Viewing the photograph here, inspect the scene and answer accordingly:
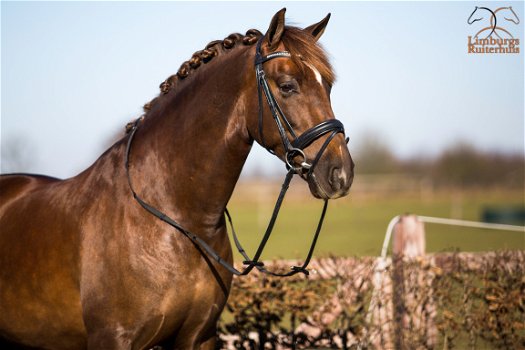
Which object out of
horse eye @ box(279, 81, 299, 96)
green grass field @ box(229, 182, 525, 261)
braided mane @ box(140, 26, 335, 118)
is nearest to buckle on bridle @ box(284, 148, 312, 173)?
horse eye @ box(279, 81, 299, 96)

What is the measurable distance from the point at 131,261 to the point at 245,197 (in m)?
64.6

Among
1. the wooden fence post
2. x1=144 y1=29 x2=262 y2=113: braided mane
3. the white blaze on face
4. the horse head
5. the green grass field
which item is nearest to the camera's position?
the horse head

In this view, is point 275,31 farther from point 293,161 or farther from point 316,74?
point 293,161

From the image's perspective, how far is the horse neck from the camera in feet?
11.8

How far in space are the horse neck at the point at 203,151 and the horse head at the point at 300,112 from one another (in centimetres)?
15

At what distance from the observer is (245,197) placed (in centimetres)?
6806

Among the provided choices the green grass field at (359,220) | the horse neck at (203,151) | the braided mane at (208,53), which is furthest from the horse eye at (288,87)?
the green grass field at (359,220)

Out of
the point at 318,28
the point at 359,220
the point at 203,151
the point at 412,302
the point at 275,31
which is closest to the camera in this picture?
the point at 275,31

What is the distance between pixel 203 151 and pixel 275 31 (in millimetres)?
814

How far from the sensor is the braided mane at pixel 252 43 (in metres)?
3.40

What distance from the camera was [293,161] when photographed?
3.31 m

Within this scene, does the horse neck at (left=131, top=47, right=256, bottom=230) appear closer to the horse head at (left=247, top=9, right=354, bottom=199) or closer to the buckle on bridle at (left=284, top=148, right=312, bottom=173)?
the horse head at (left=247, top=9, right=354, bottom=199)

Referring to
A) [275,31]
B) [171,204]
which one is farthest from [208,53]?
[171,204]

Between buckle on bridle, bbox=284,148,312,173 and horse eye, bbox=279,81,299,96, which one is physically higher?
horse eye, bbox=279,81,299,96
